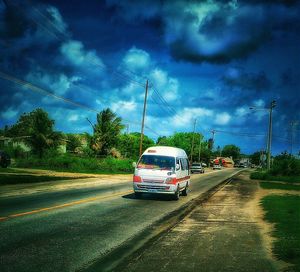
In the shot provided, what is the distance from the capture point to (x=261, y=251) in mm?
8070

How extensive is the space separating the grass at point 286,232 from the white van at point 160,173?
13.1 ft

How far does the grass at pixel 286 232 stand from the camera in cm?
750

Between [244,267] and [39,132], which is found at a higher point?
[39,132]

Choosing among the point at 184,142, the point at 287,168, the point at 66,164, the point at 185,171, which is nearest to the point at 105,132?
the point at 66,164

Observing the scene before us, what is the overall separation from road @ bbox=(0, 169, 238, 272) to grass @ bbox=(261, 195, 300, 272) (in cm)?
317

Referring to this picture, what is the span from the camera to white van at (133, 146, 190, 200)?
58.1ft

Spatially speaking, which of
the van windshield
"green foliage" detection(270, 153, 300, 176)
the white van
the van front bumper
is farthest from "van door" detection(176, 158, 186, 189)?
"green foliage" detection(270, 153, 300, 176)

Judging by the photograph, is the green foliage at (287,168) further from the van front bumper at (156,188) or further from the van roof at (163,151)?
the van front bumper at (156,188)

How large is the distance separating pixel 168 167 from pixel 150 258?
36.7ft

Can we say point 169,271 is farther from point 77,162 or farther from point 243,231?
point 77,162

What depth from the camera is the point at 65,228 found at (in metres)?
9.84

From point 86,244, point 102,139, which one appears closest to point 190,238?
point 86,244

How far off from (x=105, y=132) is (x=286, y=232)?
47997 millimetres

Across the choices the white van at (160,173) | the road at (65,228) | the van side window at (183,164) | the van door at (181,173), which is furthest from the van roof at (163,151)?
the road at (65,228)
